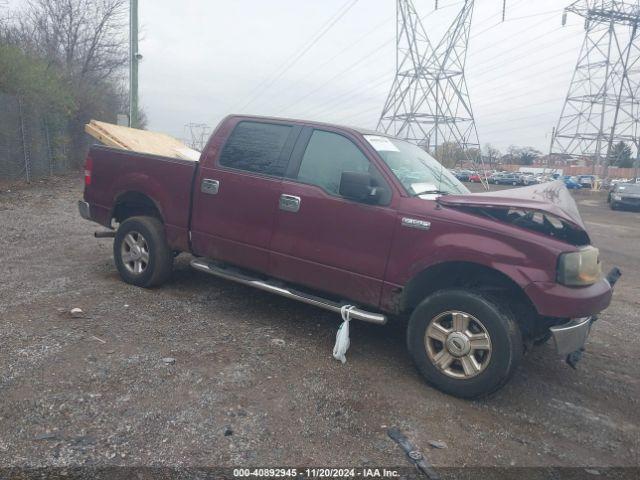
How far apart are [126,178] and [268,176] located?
6.08 ft

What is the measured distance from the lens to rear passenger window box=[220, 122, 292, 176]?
472cm

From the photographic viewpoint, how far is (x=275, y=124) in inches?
192

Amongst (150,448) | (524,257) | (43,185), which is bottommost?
(43,185)

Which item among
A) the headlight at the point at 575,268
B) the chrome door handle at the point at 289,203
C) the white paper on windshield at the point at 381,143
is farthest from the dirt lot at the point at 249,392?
the white paper on windshield at the point at 381,143

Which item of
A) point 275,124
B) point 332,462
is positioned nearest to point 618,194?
point 275,124

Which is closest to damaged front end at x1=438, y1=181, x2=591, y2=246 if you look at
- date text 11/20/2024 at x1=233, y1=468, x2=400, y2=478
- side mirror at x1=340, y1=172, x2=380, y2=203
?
side mirror at x1=340, y1=172, x2=380, y2=203

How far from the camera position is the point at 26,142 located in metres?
14.3

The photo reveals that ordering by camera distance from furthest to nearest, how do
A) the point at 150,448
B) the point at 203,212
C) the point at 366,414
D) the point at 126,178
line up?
the point at 126,178 → the point at 203,212 → the point at 366,414 → the point at 150,448

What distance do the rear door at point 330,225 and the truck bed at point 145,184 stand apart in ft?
3.85

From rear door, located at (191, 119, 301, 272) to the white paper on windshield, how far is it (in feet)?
2.38

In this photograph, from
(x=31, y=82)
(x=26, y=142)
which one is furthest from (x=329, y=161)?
(x=31, y=82)

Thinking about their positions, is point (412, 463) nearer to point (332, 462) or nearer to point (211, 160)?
point (332, 462)

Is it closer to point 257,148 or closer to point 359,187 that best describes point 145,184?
point 257,148

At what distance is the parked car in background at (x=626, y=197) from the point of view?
23.1 meters
